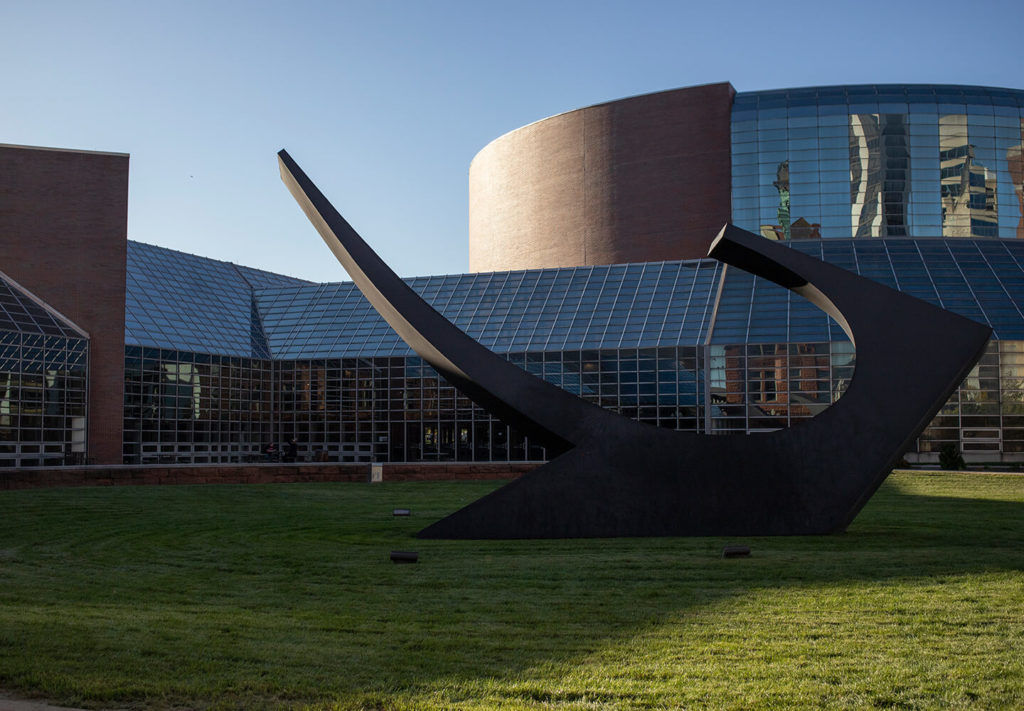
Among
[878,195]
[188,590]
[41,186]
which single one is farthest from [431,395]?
[188,590]

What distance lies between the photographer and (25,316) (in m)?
30.8

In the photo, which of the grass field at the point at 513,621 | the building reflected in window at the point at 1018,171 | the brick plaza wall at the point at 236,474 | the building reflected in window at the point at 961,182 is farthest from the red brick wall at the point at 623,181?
the grass field at the point at 513,621

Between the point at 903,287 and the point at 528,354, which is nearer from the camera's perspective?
A: the point at 903,287

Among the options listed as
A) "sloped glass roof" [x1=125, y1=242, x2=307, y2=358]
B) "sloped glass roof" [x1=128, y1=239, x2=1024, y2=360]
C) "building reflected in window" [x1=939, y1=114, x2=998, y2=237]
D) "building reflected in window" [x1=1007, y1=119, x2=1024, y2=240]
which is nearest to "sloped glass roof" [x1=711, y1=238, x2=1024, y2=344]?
"sloped glass roof" [x1=128, y1=239, x2=1024, y2=360]

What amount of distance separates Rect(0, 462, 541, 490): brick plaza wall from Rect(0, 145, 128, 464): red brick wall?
11.1m

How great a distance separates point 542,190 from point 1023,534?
45.9 m

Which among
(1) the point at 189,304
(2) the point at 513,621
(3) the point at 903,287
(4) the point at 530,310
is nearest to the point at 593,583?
(2) the point at 513,621

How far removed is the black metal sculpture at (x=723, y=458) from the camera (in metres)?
11.5

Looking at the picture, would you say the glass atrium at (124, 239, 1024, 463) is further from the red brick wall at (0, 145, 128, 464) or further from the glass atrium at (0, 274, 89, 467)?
the glass atrium at (0, 274, 89, 467)

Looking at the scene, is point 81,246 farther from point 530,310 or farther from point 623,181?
point 623,181

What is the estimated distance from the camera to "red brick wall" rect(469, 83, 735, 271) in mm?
51000

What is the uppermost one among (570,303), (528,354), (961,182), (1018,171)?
(1018,171)

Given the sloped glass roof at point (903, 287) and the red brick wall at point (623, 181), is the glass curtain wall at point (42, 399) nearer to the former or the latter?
the sloped glass roof at point (903, 287)

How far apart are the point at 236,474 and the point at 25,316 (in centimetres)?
1129
